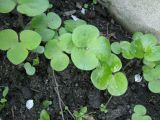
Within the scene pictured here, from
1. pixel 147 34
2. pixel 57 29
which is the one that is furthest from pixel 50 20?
pixel 147 34

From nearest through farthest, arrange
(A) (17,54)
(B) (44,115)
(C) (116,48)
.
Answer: (A) (17,54), (B) (44,115), (C) (116,48)

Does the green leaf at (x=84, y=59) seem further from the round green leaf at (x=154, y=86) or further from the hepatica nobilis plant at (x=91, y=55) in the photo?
the round green leaf at (x=154, y=86)

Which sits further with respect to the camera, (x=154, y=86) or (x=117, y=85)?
(x=154, y=86)

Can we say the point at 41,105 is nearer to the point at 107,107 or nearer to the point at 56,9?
the point at 107,107

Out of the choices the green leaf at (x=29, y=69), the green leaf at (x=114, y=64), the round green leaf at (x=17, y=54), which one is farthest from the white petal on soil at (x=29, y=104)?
the green leaf at (x=114, y=64)

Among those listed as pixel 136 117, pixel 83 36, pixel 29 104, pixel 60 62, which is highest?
pixel 83 36

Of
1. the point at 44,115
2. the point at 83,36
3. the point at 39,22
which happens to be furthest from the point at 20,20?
the point at 44,115

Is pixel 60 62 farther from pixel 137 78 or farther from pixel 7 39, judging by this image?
pixel 137 78
